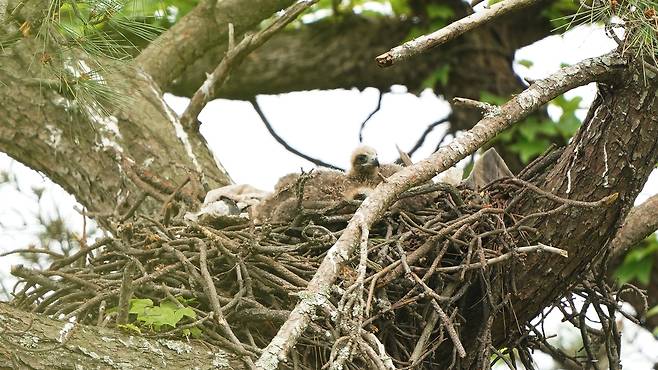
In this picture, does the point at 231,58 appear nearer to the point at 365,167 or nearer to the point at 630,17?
the point at 365,167

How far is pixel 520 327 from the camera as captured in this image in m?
4.44

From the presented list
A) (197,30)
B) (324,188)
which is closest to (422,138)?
(197,30)

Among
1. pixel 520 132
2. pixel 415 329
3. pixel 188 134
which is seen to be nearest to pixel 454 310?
pixel 415 329

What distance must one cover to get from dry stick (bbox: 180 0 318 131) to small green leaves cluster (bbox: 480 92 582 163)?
2.53 metres

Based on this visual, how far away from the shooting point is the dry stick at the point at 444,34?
3.08m

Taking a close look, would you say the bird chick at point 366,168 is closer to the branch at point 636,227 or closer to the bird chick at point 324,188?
the bird chick at point 324,188

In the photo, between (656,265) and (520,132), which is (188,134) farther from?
(656,265)

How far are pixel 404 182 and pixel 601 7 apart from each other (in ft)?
3.17

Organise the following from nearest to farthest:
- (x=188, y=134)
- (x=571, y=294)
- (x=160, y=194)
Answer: (x=571, y=294)
(x=160, y=194)
(x=188, y=134)

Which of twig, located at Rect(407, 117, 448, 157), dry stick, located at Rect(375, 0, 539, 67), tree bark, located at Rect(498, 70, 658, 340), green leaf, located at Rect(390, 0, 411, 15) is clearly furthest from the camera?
green leaf, located at Rect(390, 0, 411, 15)

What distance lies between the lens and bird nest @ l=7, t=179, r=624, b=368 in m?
3.86

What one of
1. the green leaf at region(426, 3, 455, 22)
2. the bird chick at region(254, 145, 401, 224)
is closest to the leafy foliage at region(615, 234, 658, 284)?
the green leaf at region(426, 3, 455, 22)

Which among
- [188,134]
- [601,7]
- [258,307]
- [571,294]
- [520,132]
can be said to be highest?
[520,132]

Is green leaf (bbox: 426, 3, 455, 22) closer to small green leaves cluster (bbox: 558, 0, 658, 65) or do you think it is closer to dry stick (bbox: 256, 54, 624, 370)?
dry stick (bbox: 256, 54, 624, 370)
